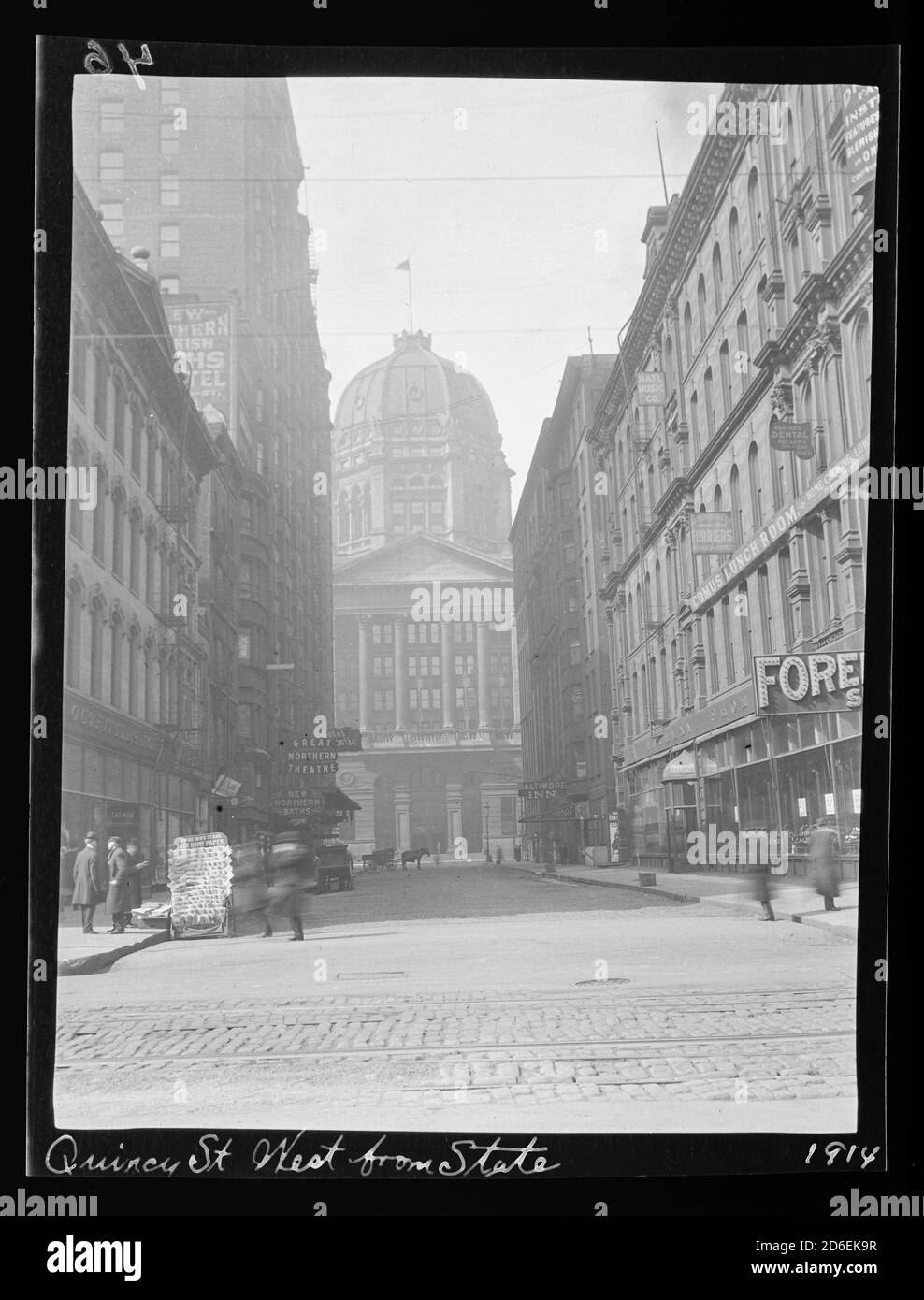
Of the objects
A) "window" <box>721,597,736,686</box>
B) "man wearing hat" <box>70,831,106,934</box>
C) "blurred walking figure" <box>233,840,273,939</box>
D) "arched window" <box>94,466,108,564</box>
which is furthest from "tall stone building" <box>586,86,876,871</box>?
"man wearing hat" <box>70,831,106,934</box>

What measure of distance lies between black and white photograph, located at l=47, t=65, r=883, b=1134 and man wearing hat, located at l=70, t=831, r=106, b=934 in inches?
1.0

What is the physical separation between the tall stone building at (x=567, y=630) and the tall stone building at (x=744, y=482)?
10cm

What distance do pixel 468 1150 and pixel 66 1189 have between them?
1745 millimetres

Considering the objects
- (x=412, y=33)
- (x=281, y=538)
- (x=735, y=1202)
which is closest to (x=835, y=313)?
(x=412, y=33)

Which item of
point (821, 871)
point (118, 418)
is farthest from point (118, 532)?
point (821, 871)

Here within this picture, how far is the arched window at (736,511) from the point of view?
17.0ft

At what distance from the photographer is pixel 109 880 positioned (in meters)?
4.72

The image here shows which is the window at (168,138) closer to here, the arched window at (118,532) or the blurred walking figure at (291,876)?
the arched window at (118,532)

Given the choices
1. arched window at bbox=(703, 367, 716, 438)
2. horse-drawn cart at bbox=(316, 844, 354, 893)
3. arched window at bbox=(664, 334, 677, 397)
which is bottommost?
horse-drawn cart at bbox=(316, 844, 354, 893)

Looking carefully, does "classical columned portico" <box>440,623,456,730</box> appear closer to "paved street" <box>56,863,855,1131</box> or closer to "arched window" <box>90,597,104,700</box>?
"paved street" <box>56,863,855,1131</box>

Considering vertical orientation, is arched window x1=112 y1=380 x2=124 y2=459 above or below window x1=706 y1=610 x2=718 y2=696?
above

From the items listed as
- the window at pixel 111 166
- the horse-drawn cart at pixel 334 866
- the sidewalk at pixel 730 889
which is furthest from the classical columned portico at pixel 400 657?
the window at pixel 111 166

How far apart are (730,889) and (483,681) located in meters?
1.65

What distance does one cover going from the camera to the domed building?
527 cm
